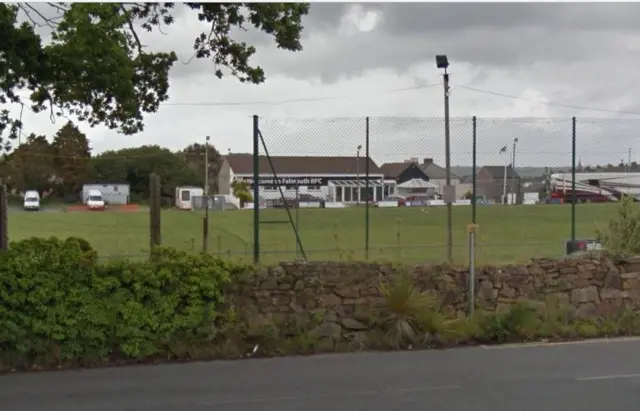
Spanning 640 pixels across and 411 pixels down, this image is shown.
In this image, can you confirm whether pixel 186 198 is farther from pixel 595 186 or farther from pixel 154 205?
pixel 154 205

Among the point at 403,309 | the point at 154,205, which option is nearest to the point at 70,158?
the point at 154,205

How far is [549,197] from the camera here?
546 inches

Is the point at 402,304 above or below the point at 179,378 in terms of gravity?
above

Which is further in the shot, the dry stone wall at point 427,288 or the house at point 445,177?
the house at point 445,177

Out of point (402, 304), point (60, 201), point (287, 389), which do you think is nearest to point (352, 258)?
point (402, 304)

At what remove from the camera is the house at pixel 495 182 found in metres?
12.0

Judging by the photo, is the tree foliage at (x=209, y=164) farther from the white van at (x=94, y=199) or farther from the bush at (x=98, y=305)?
the bush at (x=98, y=305)

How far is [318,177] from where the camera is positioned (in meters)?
12.2

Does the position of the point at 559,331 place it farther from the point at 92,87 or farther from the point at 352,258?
the point at 92,87

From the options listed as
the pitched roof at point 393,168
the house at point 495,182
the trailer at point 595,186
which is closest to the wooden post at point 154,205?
the pitched roof at point 393,168

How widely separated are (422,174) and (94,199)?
47.3ft

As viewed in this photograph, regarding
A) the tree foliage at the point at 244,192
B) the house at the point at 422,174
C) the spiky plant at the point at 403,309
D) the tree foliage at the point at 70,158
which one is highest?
the tree foliage at the point at 70,158

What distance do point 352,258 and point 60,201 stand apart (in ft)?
66.4

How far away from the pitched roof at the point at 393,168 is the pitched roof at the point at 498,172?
1.61m
